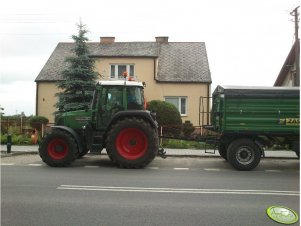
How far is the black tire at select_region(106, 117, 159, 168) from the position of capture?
12688 millimetres

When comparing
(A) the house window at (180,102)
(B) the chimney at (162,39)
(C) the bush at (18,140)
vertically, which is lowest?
(C) the bush at (18,140)

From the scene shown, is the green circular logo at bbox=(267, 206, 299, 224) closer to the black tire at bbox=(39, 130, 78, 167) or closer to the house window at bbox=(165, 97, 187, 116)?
the black tire at bbox=(39, 130, 78, 167)

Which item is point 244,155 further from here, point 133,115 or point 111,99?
point 111,99

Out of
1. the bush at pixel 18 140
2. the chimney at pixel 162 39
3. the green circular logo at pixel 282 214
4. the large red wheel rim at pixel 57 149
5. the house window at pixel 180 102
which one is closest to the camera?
the green circular logo at pixel 282 214

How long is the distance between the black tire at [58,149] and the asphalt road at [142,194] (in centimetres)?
36

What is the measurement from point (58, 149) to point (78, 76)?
482 inches

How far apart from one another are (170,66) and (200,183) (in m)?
20.5

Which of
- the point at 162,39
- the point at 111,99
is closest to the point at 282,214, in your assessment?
the point at 111,99

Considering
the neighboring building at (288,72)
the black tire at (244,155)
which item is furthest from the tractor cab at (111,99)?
the neighboring building at (288,72)

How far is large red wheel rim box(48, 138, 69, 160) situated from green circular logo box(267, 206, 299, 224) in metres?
7.23

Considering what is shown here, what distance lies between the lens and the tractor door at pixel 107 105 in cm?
1322

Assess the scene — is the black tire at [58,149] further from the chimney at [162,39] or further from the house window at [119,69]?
the chimney at [162,39]

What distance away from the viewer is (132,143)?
1291 cm

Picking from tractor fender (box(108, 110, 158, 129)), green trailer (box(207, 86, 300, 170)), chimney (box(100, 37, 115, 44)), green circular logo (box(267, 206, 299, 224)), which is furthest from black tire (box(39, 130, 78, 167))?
chimney (box(100, 37, 115, 44))
